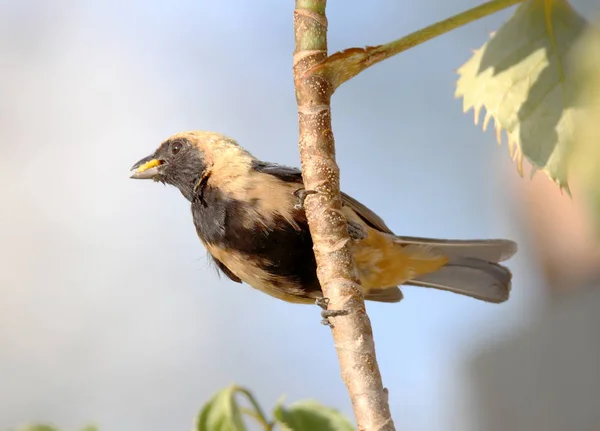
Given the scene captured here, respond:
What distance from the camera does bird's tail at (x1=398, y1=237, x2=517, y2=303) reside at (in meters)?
2.05

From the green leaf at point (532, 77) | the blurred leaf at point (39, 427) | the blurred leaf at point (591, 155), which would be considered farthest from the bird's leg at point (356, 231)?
the blurred leaf at point (591, 155)

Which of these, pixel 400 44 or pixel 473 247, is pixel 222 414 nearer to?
pixel 400 44

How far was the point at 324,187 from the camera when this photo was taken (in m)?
0.95

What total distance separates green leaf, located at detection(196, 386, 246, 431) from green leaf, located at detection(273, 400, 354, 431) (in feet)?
0.23

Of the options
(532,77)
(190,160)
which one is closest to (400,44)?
(532,77)

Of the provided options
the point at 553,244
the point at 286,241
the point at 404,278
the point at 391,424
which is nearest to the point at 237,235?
the point at 286,241

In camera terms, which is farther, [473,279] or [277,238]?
[473,279]

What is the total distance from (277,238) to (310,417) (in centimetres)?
64

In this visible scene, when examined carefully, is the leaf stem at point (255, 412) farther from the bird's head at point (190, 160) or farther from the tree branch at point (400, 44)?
the bird's head at point (190, 160)

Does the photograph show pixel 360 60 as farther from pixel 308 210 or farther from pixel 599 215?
pixel 599 215

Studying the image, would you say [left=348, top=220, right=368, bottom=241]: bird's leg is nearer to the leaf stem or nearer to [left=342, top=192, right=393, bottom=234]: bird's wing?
[left=342, top=192, right=393, bottom=234]: bird's wing

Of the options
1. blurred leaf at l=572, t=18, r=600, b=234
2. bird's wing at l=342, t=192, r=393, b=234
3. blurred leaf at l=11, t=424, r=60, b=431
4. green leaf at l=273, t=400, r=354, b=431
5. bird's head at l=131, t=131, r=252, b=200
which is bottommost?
green leaf at l=273, t=400, r=354, b=431

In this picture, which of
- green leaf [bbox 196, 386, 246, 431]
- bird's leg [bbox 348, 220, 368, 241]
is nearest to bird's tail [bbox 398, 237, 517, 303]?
bird's leg [bbox 348, 220, 368, 241]

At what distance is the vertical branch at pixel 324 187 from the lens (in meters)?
0.92
